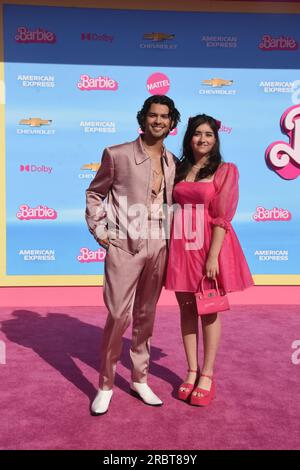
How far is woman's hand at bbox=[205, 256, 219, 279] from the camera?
2.46 meters

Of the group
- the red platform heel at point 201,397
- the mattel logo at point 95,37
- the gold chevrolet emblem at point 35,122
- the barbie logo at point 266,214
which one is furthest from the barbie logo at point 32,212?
the red platform heel at point 201,397

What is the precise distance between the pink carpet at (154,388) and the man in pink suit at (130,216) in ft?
0.64

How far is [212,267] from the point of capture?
246 centimetres

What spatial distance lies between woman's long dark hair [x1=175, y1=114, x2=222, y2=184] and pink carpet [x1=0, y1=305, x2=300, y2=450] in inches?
52.2

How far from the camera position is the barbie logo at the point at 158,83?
5.30 metres

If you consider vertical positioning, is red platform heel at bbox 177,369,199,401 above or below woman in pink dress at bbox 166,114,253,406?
below

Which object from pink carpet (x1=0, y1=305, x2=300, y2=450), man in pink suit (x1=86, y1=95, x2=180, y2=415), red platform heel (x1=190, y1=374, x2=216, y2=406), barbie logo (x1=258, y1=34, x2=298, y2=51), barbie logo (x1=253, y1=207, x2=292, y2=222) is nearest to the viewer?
pink carpet (x1=0, y1=305, x2=300, y2=450)

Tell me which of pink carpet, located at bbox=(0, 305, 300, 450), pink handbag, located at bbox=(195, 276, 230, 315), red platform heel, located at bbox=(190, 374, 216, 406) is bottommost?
pink carpet, located at bbox=(0, 305, 300, 450)

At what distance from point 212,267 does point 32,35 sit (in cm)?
406

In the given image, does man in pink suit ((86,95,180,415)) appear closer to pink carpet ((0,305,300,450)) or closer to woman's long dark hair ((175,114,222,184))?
woman's long dark hair ((175,114,222,184))

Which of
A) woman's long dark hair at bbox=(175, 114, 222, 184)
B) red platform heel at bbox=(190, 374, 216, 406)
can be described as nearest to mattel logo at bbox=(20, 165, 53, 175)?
woman's long dark hair at bbox=(175, 114, 222, 184)

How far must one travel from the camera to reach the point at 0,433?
7.25 ft
